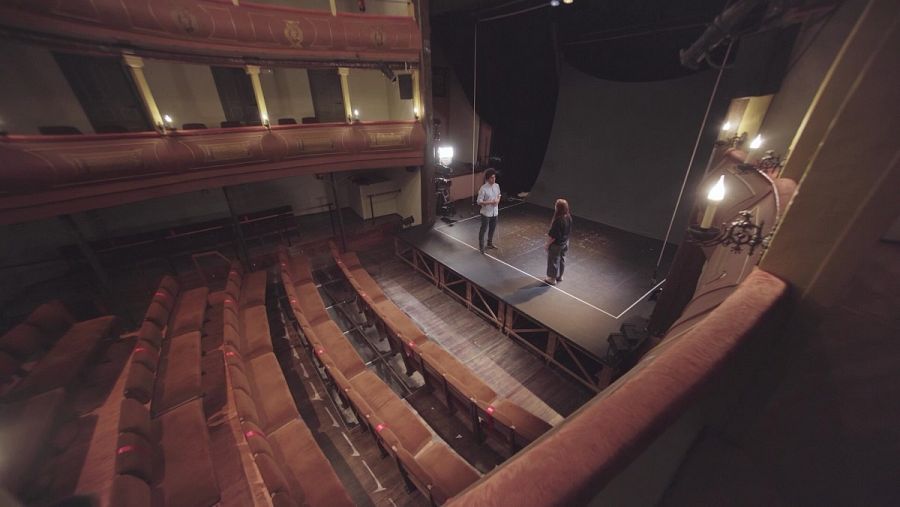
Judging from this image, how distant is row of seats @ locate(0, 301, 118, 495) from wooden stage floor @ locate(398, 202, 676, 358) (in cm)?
542

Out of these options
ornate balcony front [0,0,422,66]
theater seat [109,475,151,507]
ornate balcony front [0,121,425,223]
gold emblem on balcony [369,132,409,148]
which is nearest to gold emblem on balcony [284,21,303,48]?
ornate balcony front [0,0,422,66]

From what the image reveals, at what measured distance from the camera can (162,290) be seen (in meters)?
5.51

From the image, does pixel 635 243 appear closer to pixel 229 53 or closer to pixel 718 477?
pixel 718 477

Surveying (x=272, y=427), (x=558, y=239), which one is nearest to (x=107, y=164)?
(x=272, y=427)

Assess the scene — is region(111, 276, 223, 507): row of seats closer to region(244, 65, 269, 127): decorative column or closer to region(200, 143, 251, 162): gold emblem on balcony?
A: region(200, 143, 251, 162): gold emblem on balcony

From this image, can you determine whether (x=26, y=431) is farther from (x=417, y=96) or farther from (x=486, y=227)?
(x=417, y=96)

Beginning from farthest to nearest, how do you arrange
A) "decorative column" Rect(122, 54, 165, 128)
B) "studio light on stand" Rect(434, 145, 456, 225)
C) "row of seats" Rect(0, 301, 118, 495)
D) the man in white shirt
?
"studio light on stand" Rect(434, 145, 456, 225) → the man in white shirt → "decorative column" Rect(122, 54, 165, 128) → "row of seats" Rect(0, 301, 118, 495)

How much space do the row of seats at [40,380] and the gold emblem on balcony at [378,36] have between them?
7402 millimetres

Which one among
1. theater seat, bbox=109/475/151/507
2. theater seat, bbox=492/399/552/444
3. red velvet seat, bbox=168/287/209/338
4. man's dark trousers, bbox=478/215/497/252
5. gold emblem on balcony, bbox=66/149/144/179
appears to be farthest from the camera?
man's dark trousers, bbox=478/215/497/252

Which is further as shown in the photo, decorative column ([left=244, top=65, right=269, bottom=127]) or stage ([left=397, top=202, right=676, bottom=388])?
decorative column ([left=244, top=65, right=269, bottom=127])

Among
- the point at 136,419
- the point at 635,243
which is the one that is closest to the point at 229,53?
the point at 136,419

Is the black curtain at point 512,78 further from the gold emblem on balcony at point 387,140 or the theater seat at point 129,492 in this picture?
the theater seat at point 129,492

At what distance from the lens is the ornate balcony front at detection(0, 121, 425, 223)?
16.1 feet

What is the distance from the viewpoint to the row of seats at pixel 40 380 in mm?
2580
